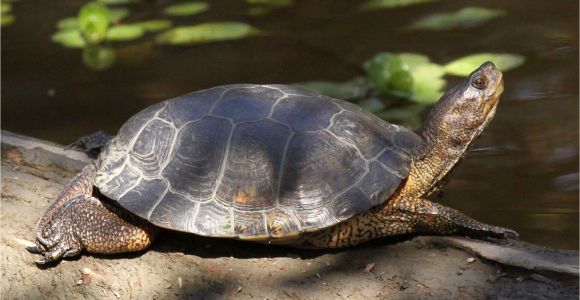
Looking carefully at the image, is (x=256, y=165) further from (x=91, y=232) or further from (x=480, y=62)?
(x=480, y=62)

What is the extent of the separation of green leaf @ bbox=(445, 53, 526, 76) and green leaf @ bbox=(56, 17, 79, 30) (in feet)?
→ 9.30

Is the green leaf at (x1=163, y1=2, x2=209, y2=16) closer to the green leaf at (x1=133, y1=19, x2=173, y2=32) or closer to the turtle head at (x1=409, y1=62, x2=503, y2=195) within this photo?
the green leaf at (x1=133, y1=19, x2=173, y2=32)

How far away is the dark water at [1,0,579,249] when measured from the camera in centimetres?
353

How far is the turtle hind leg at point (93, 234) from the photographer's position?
2781 millimetres

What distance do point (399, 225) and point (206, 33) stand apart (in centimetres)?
313

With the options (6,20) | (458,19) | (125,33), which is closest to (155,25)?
(125,33)

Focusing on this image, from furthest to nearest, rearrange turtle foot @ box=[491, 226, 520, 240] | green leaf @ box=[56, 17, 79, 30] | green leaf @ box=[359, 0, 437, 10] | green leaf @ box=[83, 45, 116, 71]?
green leaf @ box=[56, 17, 79, 30] → green leaf @ box=[359, 0, 437, 10] → green leaf @ box=[83, 45, 116, 71] → turtle foot @ box=[491, 226, 520, 240]

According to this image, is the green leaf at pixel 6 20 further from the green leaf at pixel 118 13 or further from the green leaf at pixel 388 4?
the green leaf at pixel 388 4

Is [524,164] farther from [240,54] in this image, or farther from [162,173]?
[240,54]

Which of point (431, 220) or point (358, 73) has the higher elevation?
point (358, 73)

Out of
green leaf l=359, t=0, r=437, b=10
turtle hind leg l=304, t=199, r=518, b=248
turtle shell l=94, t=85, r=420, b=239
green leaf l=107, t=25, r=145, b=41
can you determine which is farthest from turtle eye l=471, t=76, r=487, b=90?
green leaf l=107, t=25, r=145, b=41

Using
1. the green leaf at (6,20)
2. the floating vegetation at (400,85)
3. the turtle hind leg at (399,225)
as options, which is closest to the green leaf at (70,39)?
the green leaf at (6,20)

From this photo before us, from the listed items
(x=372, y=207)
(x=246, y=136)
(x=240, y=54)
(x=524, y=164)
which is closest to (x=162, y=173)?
(x=246, y=136)

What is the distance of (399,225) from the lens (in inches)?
109
